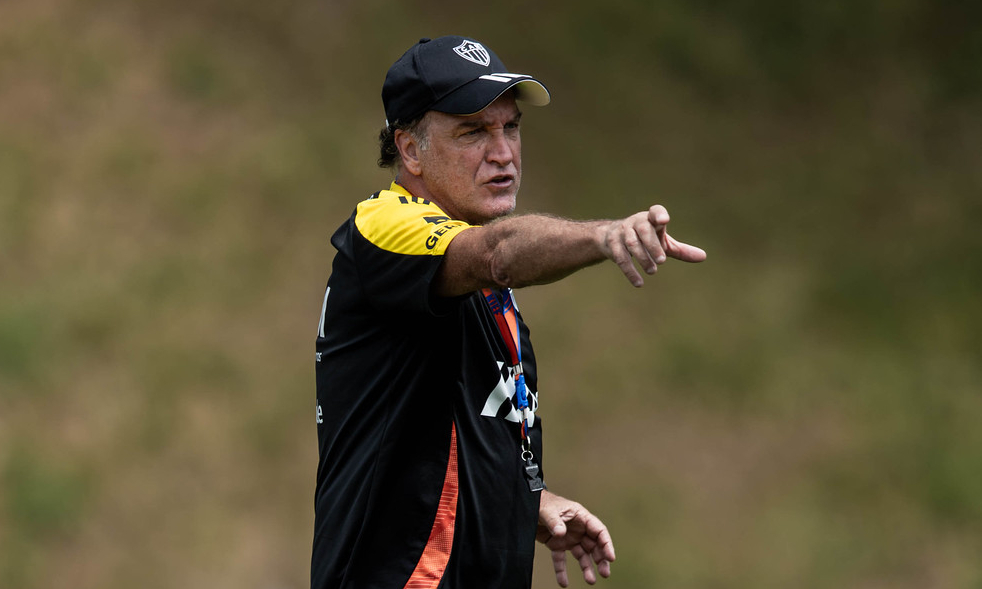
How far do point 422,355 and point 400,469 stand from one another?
0.88 feet

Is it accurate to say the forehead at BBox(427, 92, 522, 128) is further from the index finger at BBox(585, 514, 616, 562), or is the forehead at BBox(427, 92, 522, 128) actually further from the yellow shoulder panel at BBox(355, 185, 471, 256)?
the index finger at BBox(585, 514, 616, 562)

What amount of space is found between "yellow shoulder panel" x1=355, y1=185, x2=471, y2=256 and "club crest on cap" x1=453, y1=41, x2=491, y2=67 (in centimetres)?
42

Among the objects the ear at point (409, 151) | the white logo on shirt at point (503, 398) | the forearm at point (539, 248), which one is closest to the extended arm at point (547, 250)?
the forearm at point (539, 248)

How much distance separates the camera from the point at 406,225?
2506mm

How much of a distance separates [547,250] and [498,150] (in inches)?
26.6

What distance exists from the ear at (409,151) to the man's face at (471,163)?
2cm

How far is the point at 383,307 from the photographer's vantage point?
2.55m

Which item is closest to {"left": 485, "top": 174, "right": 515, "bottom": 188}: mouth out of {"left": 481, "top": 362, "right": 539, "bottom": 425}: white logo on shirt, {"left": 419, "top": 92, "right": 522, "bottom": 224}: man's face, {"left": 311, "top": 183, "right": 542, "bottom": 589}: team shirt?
{"left": 419, "top": 92, "right": 522, "bottom": 224}: man's face

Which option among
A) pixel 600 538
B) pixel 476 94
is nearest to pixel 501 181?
pixel 476 94

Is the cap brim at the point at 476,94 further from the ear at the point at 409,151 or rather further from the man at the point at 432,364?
the ear at the point at 409,151

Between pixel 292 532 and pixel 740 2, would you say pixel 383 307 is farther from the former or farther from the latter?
pixel 740 2

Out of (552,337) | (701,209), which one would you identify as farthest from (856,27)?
(552,337)

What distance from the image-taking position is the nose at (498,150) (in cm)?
284

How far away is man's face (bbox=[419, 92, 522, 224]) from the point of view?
283 cm
